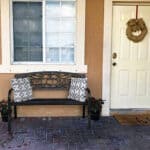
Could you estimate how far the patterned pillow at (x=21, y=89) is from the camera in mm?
4445

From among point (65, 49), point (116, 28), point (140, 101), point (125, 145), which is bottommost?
point (125, 145)

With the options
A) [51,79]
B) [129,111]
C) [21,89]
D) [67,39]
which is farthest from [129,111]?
[21,89]

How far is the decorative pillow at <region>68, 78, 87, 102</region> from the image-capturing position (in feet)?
14.8

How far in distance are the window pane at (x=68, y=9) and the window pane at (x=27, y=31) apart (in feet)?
1.33

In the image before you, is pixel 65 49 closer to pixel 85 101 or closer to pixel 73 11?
pixel 73 11

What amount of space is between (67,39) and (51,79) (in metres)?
0.78

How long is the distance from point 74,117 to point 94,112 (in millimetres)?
421

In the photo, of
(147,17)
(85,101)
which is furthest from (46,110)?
(147,17)

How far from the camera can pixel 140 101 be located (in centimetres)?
519

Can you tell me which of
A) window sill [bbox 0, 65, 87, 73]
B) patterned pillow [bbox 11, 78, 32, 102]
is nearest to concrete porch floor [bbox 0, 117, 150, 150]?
patterned pillow [bbox 11, 78, 32, 102]

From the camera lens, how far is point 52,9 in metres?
4.80

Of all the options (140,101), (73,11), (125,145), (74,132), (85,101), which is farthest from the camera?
(140,101)

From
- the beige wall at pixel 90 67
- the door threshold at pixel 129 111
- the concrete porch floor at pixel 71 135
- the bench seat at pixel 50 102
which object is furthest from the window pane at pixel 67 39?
the door threshold at pixel 129 111

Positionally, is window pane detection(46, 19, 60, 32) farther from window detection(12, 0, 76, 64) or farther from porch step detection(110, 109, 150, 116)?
porch step detection(110, 109, 150, 116)
